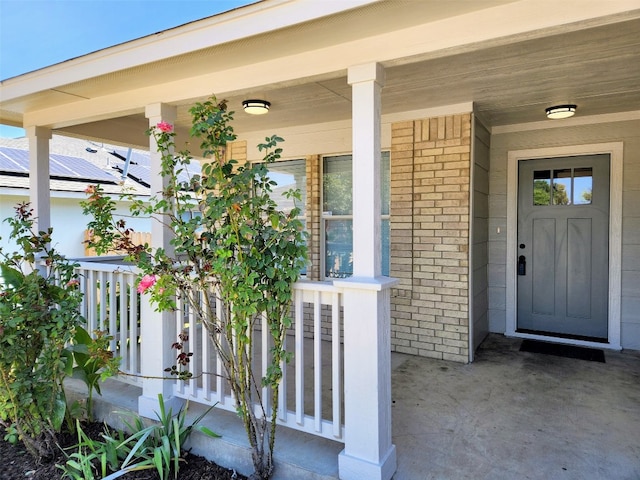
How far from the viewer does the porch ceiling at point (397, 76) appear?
7.10 feet

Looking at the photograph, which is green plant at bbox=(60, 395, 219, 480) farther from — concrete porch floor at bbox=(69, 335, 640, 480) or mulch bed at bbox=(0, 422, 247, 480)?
concrete porch floor at bbox=(69, 335, 640, 480)

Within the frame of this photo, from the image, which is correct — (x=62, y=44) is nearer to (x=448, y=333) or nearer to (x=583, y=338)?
(x=448, y=333)

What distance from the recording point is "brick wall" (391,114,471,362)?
4.05 m

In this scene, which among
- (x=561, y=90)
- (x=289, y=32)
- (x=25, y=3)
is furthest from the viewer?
(x=25, y=3)

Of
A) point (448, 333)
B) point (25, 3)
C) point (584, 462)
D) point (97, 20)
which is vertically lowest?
point (584, 462)

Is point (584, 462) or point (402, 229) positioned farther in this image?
point (402, 229)

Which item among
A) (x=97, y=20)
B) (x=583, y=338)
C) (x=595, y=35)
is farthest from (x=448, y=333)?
(x=97, y=20)

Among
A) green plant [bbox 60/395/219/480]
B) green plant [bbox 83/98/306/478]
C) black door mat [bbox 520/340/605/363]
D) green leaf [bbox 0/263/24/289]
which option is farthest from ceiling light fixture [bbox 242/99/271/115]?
black door mat [bbox 520/340/605/363]

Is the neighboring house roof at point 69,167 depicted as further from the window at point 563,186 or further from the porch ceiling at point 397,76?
the window at point 563,186

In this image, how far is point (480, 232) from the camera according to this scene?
4543 mm

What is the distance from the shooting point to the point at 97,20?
28.6ft

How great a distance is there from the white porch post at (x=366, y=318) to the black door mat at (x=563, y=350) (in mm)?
2785

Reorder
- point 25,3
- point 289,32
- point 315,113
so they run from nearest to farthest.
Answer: point 289,32
point 315,113
point 25,3

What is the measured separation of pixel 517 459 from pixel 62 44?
1060cm
